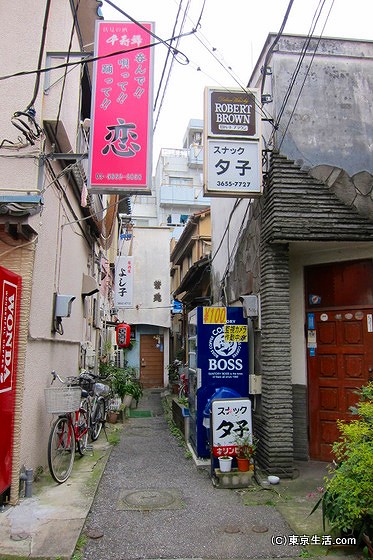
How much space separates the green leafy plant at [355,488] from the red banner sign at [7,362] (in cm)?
362

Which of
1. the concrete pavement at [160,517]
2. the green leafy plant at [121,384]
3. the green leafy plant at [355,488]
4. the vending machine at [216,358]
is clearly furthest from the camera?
the green leafy plant at [121,384]

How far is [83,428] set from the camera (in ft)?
26.2

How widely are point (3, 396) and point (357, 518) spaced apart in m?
3.95

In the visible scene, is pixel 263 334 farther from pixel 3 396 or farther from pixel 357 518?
pixel 3 396

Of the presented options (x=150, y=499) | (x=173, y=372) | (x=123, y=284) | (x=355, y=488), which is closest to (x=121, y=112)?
(x=150, y=499)

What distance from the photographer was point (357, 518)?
413 centimetres

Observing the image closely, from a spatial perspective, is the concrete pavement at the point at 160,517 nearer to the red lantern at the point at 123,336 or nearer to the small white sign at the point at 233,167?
the small white sign at the point at 233,167

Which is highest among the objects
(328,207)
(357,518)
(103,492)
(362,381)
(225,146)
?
(225,146)

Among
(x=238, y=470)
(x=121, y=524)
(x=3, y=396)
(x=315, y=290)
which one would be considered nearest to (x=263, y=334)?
(x=315, y=290)

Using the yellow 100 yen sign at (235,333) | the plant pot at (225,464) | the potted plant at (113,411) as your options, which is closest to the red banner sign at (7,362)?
the plant pot at (225,464)

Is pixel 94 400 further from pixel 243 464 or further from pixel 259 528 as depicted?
pixel 259 528

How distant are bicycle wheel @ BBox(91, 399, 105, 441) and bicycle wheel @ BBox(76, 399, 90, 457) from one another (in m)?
0.47

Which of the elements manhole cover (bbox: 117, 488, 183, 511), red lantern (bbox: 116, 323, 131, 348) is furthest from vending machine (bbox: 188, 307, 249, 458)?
red lantern (bbox: 116, 323, 131, 348)

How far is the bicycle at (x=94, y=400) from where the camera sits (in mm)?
8539
